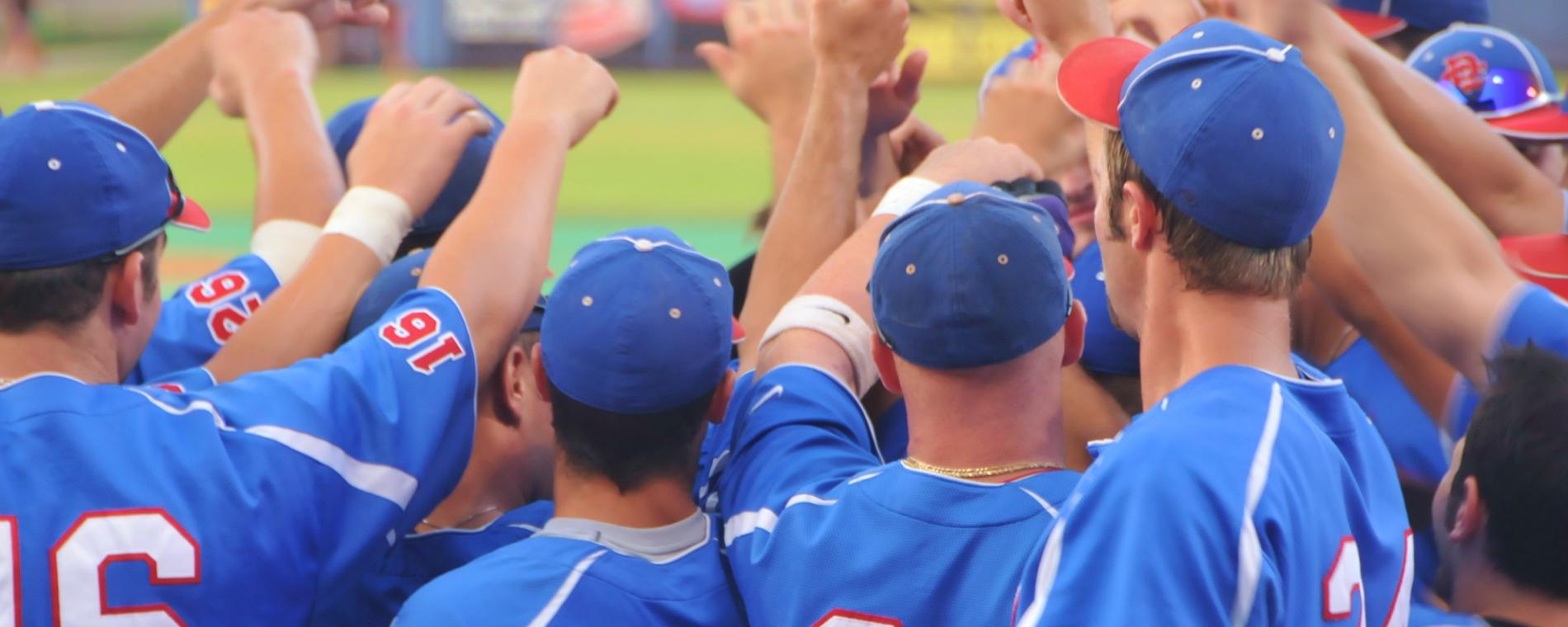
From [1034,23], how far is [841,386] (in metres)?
0.73

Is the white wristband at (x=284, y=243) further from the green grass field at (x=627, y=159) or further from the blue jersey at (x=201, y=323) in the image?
the green grass field at (x=627, y=159)

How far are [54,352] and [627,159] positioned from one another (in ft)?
47.4

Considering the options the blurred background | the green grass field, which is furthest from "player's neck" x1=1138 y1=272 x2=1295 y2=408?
the blurred background

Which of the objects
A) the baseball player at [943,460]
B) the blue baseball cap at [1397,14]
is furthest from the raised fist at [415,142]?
the blue baseball cap at [1397,14]

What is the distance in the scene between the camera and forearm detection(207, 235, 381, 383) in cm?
261

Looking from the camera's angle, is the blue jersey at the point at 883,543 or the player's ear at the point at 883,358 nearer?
the blue jersey at the point at 883,543

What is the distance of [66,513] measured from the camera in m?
2.14

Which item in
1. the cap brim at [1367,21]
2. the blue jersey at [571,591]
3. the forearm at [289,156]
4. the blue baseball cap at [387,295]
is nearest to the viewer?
the blue jersey at [571,591]

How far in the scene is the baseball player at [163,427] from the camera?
214 cm

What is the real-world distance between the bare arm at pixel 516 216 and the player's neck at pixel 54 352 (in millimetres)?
544

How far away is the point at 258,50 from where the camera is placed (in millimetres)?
3266

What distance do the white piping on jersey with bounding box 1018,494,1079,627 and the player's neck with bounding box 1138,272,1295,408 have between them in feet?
0.90

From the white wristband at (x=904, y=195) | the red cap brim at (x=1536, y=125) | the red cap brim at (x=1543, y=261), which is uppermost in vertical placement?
the white wristband at (x=904, y=195)

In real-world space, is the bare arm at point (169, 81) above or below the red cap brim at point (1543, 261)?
above
